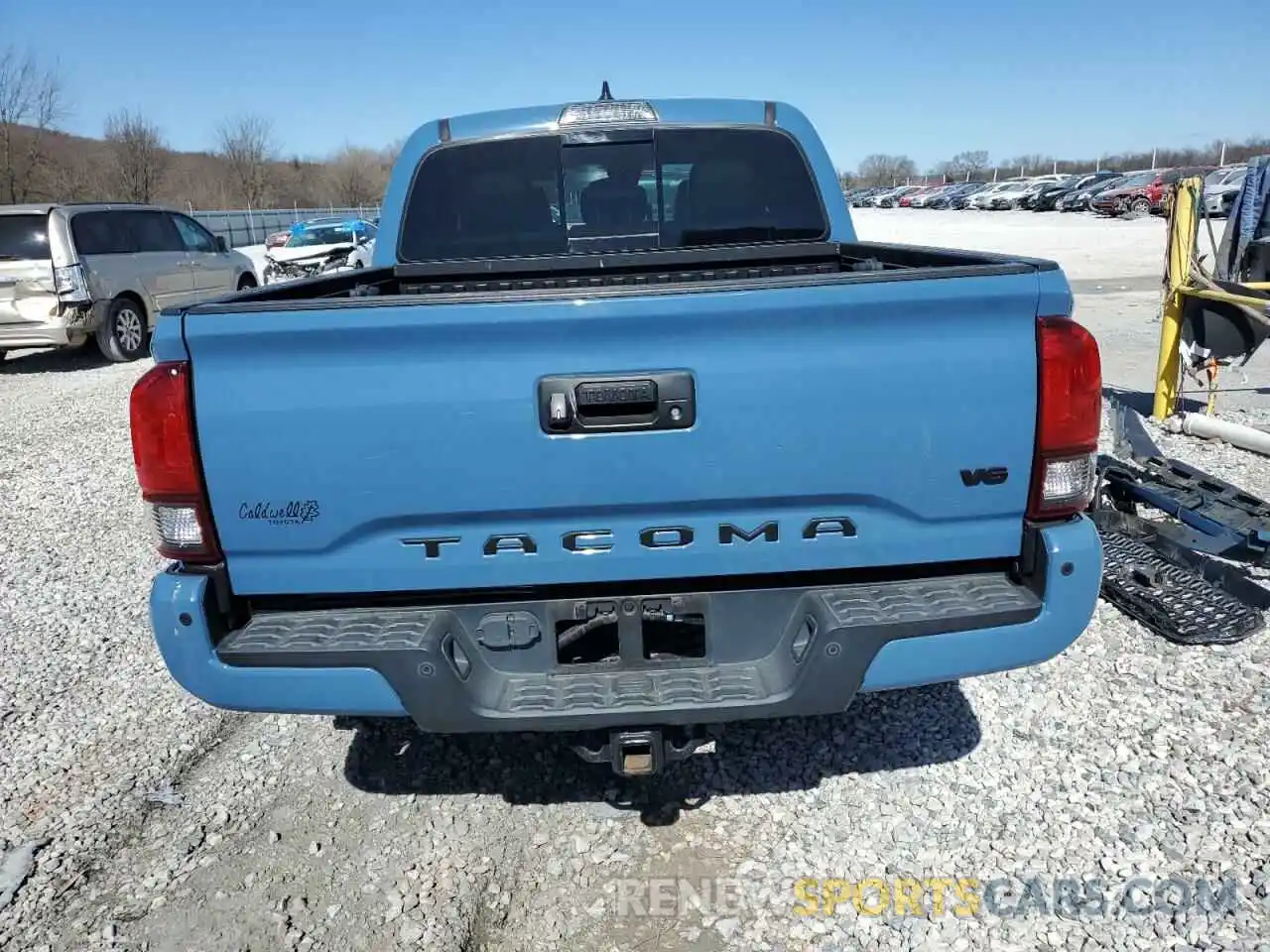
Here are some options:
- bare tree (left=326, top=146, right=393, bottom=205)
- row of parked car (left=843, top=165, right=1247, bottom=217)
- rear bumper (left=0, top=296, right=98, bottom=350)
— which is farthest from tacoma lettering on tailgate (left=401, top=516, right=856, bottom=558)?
bare tree (left=326, top=146, right=393, bottom=205)

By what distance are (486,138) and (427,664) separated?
108 inches

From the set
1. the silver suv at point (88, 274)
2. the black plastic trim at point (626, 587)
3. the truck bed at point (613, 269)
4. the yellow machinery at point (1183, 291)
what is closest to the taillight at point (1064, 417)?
the black plastic trim at point (626, 587)

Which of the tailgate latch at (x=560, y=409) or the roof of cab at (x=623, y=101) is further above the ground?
the roof of cab at (x=623, y=101)

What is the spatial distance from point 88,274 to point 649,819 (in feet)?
36.3

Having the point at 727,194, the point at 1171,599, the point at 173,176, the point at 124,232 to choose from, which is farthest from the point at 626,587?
the point at 173,176

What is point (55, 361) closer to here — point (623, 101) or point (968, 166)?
point (623, 101)

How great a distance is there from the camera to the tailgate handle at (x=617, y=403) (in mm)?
2164

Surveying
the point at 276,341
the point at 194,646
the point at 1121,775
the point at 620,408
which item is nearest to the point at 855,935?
the point at 1121,775

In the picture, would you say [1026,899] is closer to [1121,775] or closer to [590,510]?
[1121,775]

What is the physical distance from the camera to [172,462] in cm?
221

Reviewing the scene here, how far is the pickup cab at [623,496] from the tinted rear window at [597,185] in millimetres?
2002

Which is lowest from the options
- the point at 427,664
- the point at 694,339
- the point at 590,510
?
the point at 427,664

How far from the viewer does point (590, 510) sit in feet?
7.42

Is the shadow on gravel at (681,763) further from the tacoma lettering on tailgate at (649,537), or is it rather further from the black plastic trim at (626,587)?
the tacoma lettering on tailgate at (649,537)
